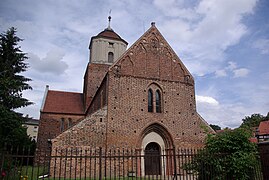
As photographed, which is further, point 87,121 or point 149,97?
point 149,97

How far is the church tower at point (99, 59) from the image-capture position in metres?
28.2

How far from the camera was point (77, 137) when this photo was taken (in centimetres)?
1388

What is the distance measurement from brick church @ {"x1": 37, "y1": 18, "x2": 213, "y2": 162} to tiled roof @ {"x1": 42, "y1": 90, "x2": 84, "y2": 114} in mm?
11222

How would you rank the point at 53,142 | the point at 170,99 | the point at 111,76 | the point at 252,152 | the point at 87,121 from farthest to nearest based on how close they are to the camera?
the point at 170,99 < the point at 111,76 < the point at 87,121 < the point at 53,142 < the point at 252,152

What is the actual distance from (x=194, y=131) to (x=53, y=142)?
1009cm

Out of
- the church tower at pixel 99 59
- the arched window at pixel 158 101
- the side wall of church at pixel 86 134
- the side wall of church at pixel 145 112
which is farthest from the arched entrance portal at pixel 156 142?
the church tower at pixel 99 59

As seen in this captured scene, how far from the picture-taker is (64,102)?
28938 mm

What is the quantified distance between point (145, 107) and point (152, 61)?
3886 mm

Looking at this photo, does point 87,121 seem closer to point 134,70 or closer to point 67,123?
point 134,70

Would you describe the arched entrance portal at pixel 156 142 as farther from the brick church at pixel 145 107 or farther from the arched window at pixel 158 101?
the arched window at pixel 158 101

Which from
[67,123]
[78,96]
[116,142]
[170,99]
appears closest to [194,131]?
[170,99]

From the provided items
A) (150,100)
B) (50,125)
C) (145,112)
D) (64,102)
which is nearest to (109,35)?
(64,102)

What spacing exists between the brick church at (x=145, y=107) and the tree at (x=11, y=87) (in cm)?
276

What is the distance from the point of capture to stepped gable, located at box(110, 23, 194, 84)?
17.2 metres
